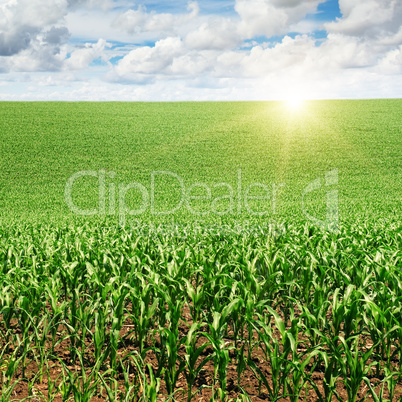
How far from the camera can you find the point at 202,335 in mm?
4613

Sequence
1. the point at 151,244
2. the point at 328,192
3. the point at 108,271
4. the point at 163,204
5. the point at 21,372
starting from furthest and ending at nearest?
the point at 328,192 < the point at 163,204 < the point at 151,244 < the point at 108,271 < the point at 21,372

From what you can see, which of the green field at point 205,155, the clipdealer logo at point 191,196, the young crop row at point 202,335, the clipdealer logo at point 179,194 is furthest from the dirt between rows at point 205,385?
the clipdealer logo at point 179,194

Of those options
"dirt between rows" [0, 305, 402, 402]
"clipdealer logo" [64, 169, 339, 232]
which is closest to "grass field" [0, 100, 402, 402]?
"dirt between rows" [0, 305, 402, 402]

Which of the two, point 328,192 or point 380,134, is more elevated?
point 380,134

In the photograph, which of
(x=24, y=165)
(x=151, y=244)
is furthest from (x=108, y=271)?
(x=24, y=165)

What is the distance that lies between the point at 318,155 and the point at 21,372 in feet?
110

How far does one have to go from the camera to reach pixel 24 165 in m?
31.9

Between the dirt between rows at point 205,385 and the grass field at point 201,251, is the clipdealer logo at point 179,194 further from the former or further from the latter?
the dirt between rows at point 205,385

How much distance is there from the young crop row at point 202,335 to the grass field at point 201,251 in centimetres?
3

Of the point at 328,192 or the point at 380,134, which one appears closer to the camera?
the point at 328,192

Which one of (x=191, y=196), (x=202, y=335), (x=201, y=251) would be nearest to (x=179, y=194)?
(x=191, y=196)

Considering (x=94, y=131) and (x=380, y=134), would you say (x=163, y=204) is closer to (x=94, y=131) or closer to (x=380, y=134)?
(x=94, y=131)

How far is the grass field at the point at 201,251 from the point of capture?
137 inches

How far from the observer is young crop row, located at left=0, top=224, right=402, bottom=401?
3213 mm
